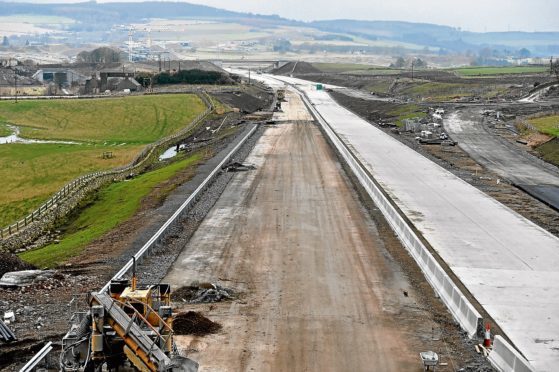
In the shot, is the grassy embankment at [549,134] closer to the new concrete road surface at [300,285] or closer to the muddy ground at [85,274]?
the new concrete road surface at [300,285]

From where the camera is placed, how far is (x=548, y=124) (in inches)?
3177

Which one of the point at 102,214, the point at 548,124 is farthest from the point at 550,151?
the point at 102,214

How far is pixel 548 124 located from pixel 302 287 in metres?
61.4

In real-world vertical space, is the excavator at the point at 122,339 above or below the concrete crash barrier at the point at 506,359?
above

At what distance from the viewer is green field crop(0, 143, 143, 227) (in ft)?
177

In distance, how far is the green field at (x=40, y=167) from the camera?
5391 centimetres

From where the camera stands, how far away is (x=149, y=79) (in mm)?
153750

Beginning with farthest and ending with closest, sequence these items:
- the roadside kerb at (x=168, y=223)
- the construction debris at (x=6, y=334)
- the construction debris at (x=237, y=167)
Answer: the construction debris at (x=237, y=167) → the roadside kerb at (x=168, y=223) → the construction debris at (x=6, y=334)

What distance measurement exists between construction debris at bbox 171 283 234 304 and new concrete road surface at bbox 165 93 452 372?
1.61 ft

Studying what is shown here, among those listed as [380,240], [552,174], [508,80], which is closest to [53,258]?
[380,240]

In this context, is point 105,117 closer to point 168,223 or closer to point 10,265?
point 168,223

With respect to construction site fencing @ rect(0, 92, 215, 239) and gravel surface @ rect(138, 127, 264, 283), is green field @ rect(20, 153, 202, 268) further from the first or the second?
gravel surface @ rect(138, 127, 264, 283)

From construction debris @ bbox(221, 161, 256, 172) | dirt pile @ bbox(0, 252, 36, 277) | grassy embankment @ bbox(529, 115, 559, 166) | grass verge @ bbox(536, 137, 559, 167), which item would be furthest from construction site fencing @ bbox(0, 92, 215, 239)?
grassy embankment @ bbox(529, 115, 559, 166)

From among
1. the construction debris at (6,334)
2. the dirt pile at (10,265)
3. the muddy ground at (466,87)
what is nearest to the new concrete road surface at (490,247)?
the construction debris at (6,334)
